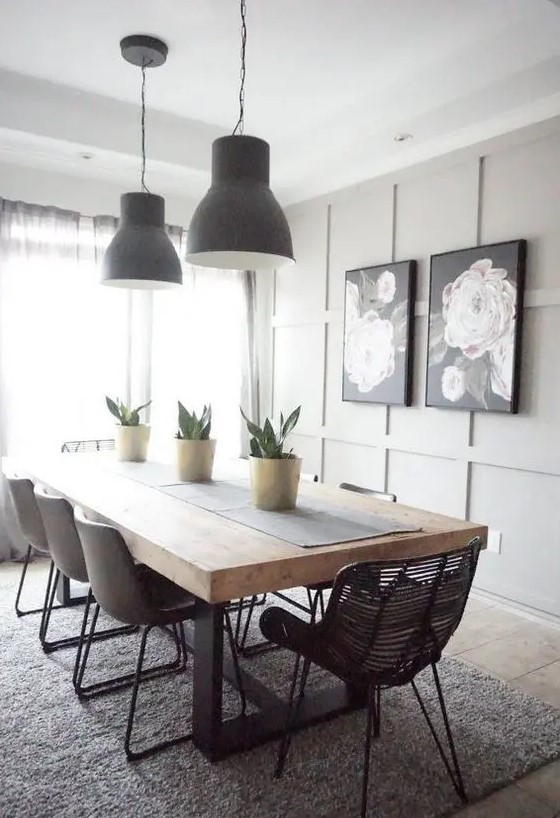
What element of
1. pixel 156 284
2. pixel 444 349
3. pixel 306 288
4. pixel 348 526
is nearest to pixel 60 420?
pixel 156 284

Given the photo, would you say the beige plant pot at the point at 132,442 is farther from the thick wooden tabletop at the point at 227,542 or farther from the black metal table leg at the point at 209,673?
the black metal table leg at the point at 209,673

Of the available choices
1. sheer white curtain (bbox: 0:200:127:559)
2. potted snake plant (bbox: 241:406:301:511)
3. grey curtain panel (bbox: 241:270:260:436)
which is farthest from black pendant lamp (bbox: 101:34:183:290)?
grey curtain panel (bbox: 241:270:260:436)

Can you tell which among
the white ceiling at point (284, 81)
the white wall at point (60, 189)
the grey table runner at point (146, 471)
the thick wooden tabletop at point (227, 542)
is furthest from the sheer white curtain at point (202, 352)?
the thick wooden tabletop at point (227, 542)

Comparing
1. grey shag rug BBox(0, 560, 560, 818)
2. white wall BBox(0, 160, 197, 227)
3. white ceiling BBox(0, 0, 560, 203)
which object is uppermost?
white ceiling BBox(0, 0, 560, 203)

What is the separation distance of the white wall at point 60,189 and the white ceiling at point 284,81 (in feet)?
0.28

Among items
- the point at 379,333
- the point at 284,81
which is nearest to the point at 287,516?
the point at 379,333

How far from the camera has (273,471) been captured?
2.38 metres

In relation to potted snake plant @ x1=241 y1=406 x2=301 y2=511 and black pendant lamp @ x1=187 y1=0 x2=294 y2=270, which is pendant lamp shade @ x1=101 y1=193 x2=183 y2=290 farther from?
potted snake plant @ x1=241 y1=406 x2=301 y2=511

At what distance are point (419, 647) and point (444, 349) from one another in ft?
7.28

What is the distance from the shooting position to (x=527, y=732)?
2.27m

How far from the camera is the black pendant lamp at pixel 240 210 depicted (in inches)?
86.0

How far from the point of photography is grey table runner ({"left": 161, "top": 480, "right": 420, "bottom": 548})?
205cm

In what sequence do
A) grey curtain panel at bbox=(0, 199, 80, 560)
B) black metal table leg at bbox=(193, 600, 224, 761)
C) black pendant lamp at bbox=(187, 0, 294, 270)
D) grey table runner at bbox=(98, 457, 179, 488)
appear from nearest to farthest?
black metal table leg at bbox=(193, 600, 224, 761)
black pendant lamp at bbox=(187, 0, 294, 270)
grey table runner at bbox=(98, 457, 179, 488)
grey curtain panel at bbox=(0, 199, 80, 560)

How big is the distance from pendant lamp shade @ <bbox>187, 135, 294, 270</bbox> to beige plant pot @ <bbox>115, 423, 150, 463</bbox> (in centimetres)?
138
